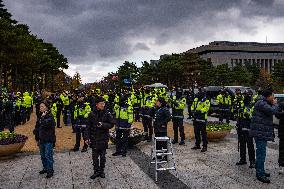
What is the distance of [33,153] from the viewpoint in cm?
1180

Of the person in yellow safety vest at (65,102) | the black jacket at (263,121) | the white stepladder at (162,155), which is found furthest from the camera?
the person in yellow safety vest at (65,102)

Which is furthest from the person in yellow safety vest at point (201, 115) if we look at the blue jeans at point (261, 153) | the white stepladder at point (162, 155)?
the blue jeans at point (261, 153)

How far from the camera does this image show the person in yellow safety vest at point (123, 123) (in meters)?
11.3

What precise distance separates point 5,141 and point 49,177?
9.67ft

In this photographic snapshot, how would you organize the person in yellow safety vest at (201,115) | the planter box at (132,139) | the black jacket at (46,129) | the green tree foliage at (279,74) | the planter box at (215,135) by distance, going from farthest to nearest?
the green tree foliage at (279,74), the planter box at (215,135), the planter box at (132,139), the person in yellow safety vest at (201,115), the black jacket at (46,129)

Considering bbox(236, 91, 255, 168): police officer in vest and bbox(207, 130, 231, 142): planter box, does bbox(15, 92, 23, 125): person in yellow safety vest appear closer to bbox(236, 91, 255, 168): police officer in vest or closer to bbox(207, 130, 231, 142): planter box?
bbox(207, 130, 231, 142): planter box

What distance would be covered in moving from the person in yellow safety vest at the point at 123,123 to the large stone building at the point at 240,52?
113234mm

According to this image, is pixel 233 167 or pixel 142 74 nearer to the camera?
pixel 233 167

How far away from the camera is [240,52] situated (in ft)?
431

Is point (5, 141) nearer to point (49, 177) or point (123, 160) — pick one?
point (49, 177)

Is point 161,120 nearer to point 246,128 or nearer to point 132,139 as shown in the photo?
point 246,128

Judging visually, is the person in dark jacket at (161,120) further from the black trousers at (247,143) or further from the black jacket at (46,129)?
the black jacket at (46,129)

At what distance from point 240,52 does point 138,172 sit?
12935 cm

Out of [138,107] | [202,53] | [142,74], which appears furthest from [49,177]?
[202,53]
